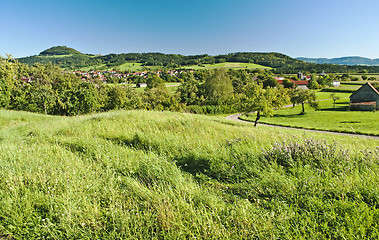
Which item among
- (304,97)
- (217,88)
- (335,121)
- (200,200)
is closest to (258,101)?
(335,121)

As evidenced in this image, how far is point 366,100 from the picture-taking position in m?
68.4

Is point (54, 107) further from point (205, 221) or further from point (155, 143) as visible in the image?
point (205, 221)


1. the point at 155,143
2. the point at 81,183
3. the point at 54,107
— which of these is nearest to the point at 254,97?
the point at 155,143

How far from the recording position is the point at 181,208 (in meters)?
3.20

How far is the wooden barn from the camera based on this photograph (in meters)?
64.5

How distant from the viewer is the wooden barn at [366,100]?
64.5 meters

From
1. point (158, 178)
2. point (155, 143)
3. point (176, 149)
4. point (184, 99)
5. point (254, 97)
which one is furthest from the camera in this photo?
point (184, 99)

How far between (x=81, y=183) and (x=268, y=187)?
3601 millimetres

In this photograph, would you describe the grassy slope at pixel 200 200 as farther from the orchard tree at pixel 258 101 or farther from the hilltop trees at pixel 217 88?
the hilltop trees at pixel 217 88

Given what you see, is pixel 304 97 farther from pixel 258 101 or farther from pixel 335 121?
pixel 258 101

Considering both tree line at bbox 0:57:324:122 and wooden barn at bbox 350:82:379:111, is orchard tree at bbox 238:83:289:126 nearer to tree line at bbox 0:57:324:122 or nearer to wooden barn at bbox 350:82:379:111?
tree line at bbox 0:57:324:122

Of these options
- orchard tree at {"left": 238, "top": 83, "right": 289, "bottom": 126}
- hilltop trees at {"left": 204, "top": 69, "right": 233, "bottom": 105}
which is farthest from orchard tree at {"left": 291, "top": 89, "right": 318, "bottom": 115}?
hilltop trees at {"left": 204, "top": 69, "right": 233, "bottom": 105}

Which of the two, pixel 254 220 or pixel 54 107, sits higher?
pixel 254 220

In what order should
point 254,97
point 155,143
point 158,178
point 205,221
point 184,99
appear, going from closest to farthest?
point 205,221 → point 158,178 → point 155,143 → point 254,97 → point 184,99
